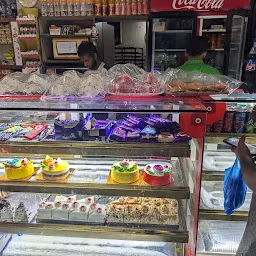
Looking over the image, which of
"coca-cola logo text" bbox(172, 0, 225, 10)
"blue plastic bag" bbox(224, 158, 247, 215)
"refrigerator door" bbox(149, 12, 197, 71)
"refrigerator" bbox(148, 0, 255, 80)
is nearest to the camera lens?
"blue plastic bag" bbox(224, 158, 247, 215)

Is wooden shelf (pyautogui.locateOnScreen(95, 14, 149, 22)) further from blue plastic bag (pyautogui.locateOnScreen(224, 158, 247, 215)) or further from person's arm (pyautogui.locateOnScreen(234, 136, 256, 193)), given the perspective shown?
person's arm (pyautogui.locateOnScreen(234, 136, 256, 193))

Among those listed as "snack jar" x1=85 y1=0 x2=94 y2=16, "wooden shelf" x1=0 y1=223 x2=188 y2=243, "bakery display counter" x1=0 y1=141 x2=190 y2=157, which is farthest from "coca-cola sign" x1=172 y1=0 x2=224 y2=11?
"wooden shelf" x1=0 y1=223 x2=188 y2=243

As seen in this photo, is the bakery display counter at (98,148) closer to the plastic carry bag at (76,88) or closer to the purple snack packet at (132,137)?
the purple snack packet at (132,137)

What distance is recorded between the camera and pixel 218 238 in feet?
7.47

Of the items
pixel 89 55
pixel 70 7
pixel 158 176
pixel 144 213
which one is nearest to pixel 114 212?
pixel 144 213

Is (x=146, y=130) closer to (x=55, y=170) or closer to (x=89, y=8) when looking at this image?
(x=55, y=170)

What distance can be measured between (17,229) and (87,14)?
4.01 m

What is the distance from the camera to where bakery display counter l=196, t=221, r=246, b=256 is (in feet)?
7.06

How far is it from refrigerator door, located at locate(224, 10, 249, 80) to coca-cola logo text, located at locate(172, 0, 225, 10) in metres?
0.33

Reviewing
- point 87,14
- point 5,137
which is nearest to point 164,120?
point 5,137

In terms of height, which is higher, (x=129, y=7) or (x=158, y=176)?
(x=129, y=7)

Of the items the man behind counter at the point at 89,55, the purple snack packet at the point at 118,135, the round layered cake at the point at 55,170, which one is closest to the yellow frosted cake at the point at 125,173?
the purple snack packet at the point at 118,135

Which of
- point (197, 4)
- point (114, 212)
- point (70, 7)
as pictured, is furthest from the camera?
point (70, 7)

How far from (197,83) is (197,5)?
349cm
